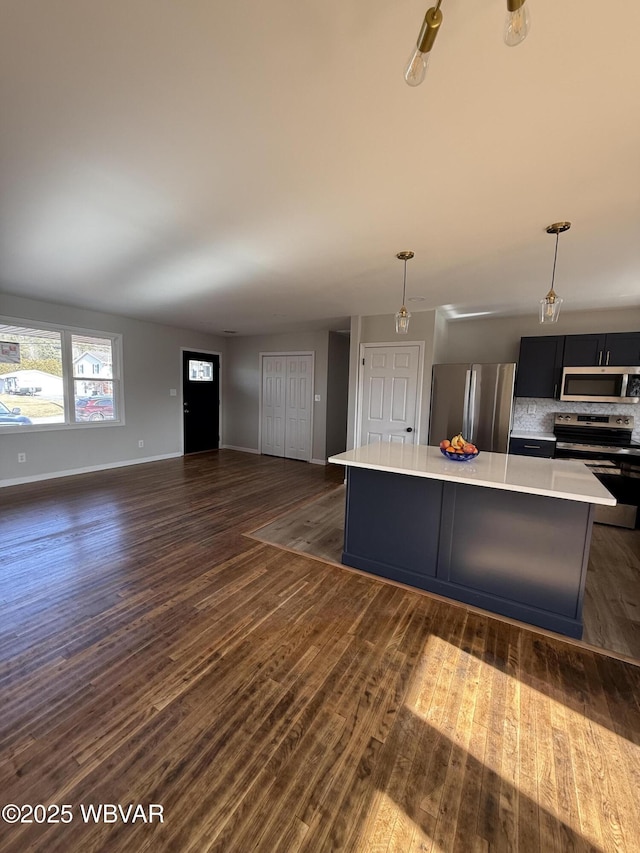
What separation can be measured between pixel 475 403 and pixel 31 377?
5.95 metres

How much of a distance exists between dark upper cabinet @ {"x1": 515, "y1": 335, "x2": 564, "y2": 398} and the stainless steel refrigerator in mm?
427

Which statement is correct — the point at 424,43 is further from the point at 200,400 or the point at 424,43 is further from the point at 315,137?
the point at 200,400

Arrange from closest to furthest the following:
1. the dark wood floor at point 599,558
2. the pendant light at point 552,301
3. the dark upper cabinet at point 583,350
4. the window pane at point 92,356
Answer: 1. the dark wood floor at point 599,558
2. the pendant light at point 552,301
3. the dark upper cabinet at point 583,350
4. the window pane at point 92,356

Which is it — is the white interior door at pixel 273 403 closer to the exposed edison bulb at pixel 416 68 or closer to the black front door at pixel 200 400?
the black front door at pixel 200 400

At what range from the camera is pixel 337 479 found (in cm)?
548

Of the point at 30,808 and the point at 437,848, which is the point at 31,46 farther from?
the point at 437,848

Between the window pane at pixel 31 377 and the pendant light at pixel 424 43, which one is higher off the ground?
the pendant light at pixel 424 43

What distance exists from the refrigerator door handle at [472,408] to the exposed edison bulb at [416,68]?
12.6 ft

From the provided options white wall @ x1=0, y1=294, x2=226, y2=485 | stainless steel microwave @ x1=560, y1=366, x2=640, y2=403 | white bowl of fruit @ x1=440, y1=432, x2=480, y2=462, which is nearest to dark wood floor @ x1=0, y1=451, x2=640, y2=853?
white bowl of fruit @ x1=440, y1=432, x2=480, y2=462

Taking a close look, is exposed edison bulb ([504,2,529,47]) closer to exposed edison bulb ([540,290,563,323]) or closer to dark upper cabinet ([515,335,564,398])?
exposed edison bulb ([540,290,563,323])

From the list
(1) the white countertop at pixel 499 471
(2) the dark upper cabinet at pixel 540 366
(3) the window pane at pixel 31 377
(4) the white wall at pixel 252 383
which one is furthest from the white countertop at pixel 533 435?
(3) the window pane at pixel 31 377

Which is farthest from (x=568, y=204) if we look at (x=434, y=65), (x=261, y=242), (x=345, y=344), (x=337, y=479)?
(x=345, y=344)

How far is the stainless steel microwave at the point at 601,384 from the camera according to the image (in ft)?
13.0

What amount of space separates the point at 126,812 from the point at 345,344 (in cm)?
644
